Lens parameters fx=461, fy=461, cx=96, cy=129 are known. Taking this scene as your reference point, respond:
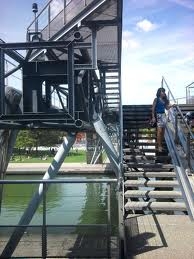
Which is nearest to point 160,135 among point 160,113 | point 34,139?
point 160,113

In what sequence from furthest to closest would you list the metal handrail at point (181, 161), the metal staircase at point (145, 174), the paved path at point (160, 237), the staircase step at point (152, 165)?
the staircase step at point (152, 165) < the metal staircase at point (145, 174) < the metal handrail at point (181, 161) < the paved path at point (160, 237)

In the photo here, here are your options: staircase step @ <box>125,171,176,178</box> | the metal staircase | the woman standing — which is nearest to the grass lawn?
the metal staircase

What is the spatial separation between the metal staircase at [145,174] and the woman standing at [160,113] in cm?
57

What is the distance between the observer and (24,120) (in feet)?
35.5

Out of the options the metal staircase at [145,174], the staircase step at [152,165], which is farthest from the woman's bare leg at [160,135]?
the staircase step at [152,165]

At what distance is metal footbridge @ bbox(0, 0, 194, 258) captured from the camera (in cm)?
1054

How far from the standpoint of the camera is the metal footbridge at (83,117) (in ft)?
34.6

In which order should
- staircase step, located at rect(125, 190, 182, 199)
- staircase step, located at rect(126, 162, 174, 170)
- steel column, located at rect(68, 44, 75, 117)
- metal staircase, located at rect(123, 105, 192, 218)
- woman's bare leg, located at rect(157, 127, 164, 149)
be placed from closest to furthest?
steel column, located at rect(68, 44, 75, 117)
metal staircase, located at rect(123, 105, 192, 218)
staircase step, located at rect(125, 190, 182, 199)
staircase step, located at rect(126, 162, 174, 170)
woman's bare leg, located at rect(157, 127, 164, 149)

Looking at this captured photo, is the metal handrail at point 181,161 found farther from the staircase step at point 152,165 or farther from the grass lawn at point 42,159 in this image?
the grass lawn at point 42,159

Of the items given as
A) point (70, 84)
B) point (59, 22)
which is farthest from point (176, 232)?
point (59, 22)

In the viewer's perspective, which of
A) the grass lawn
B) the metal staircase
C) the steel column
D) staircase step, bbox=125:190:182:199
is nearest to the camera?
the steel column

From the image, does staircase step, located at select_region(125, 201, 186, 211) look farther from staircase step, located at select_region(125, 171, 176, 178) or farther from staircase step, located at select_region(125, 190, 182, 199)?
staircase step, located at select_region(125, 171, 176, 178)

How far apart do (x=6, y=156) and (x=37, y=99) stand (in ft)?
13.9

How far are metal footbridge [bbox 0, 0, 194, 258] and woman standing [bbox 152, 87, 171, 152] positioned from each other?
28 cm
